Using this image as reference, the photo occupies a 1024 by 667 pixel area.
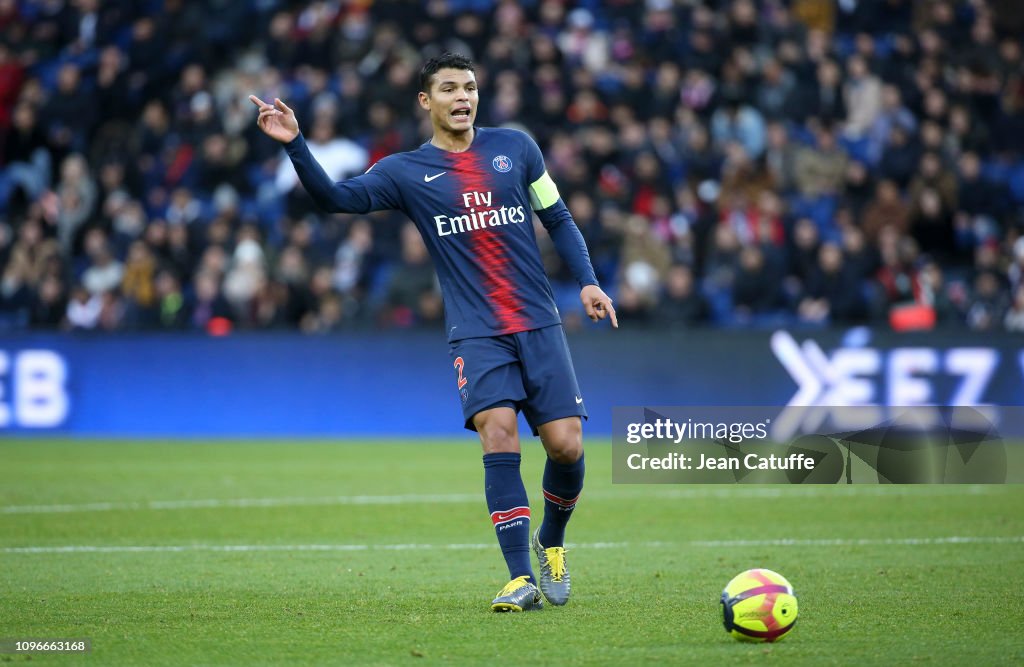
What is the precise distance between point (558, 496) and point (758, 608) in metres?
1.54

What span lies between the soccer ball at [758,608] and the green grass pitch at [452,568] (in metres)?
0.07

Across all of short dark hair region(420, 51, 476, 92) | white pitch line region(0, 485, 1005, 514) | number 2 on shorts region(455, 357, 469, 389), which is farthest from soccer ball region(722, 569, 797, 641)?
white pitch line region(0, 485, 1005, 514)

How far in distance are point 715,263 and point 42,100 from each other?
1005 cm

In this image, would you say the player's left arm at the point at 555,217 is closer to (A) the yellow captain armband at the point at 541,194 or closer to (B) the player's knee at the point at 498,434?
(A) the yellow captain armband at the point at 541,194

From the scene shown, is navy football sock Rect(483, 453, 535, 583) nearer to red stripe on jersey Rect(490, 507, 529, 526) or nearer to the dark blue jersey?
red stripe on jersey Rect(490, 507, 529, 526)

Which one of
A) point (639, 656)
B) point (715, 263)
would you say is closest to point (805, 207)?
point (715, 263)

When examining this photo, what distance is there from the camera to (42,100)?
22.2 meters

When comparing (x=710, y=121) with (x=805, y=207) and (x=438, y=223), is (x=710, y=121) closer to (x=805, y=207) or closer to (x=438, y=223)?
(x=805, y=207)

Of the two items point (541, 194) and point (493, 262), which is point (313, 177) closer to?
point (493, 262)

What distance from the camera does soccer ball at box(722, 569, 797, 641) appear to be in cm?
585

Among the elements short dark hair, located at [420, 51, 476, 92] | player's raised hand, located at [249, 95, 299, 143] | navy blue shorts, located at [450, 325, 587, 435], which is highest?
short dark hair, located at [420, 51, 476, 92]

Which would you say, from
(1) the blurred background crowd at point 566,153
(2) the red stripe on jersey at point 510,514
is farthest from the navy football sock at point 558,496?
(1) the blurred background crowd at point 566,153

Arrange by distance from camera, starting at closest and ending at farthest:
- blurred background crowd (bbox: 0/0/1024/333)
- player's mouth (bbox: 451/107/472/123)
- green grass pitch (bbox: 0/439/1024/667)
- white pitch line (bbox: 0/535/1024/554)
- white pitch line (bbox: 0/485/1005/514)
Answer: green grass pitch (bbox: 0/439/1024/667), player's mouth (bbox: 451/107/472/123), white pitch line (bbox: 0/535/1024/554), white pitch line (bbox: 0/485/1005/514), blurred background crowd (bbox: 0/0/1024/333)

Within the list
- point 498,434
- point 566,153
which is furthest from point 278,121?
point 566,153
